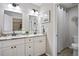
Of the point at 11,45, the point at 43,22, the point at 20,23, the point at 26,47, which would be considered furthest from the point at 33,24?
the point at 11,45

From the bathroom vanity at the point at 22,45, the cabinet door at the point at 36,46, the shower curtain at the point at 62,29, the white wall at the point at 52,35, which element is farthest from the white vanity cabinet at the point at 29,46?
the shower curtain at the point at 62,29

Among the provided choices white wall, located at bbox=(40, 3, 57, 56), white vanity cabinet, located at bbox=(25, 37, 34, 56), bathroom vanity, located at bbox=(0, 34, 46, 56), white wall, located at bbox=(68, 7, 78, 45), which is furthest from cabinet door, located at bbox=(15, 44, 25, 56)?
white wall, located at bbox=(68, 7, 78, 45)

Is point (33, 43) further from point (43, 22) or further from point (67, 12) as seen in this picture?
point (67, 12)

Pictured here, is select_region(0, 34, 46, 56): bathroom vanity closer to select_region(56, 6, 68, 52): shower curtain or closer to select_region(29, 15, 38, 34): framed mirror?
select_region(29, 15, 38, 34): framed mirror

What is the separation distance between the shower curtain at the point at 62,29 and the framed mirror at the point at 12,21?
1424 mm

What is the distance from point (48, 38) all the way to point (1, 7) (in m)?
1.67

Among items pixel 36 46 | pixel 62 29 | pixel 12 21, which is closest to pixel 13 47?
pixel 12 21

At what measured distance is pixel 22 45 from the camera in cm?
236

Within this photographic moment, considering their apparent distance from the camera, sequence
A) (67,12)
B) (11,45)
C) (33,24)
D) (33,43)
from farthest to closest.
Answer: (67,12) → (33,24) → (33,43) → (11,45)

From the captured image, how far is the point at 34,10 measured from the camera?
3.39m

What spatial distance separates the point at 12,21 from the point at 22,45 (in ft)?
2.33

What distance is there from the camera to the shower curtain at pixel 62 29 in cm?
348

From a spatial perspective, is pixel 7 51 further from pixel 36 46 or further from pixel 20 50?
pixel 36 46

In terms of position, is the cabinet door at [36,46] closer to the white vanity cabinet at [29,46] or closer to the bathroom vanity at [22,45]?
the bathroom vanity at [22,45]
